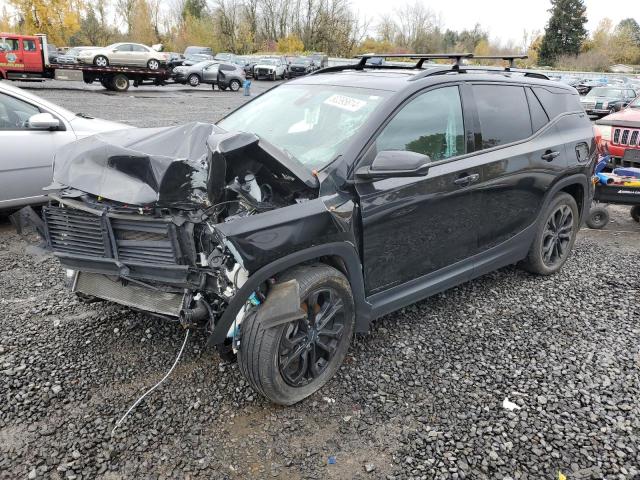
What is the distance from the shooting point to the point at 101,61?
25.0 m

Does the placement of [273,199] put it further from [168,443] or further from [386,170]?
[168,443]

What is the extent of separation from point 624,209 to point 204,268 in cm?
733

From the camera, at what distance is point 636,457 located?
2654 mm

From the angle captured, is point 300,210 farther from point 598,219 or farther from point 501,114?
point 598,219

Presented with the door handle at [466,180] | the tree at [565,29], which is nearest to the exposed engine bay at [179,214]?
the door handle at [466,180]

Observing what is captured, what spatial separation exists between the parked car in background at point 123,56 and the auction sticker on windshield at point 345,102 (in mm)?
25035

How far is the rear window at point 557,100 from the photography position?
14.5 feet

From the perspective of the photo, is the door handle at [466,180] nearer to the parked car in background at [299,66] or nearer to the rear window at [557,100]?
the rear window at [557,100]

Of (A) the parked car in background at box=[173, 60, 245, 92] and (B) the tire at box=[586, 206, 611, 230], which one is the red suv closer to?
(B) the tire at box=[586, 206, 611, 230]

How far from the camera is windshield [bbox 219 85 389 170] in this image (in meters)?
3.19

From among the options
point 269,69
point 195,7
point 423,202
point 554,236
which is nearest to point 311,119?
point 423,202

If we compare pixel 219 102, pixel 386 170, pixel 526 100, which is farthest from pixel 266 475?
pixel 219 102

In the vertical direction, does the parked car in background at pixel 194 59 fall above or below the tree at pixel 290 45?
below

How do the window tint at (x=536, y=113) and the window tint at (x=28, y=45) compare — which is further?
the window tint at (x=28, y=45)
